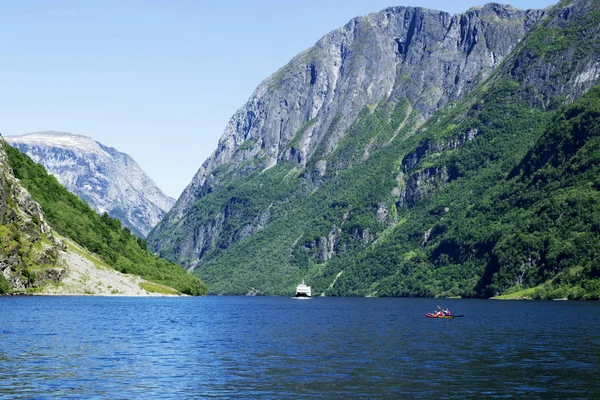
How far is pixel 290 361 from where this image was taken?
78562mm

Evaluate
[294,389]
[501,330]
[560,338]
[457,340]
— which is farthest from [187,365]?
[501,330]

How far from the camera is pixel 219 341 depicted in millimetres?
102250

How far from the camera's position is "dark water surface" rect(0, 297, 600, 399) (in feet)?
196

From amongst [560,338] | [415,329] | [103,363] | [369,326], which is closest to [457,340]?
[560,338]

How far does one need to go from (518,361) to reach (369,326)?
57.7m

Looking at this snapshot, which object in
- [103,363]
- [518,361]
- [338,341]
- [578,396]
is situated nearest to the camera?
[578,396]

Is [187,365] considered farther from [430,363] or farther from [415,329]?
[415,329]

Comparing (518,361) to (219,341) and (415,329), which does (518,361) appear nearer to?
(219,341)

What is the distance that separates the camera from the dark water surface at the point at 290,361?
59750mm

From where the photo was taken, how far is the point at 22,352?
8019 cm

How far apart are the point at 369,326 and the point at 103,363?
70053 mm

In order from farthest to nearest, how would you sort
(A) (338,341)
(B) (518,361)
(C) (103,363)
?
(A) (338,341), (B) (518,361), (C) (103,363)

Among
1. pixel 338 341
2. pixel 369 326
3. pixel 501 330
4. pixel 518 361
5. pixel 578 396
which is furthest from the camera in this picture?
pixel 369 326

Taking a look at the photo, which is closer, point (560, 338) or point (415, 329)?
point (560, 338)
